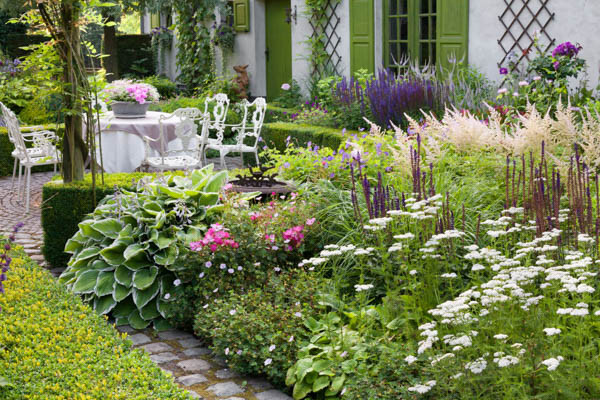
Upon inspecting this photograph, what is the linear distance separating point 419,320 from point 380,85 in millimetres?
5166

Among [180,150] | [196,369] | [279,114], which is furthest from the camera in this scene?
[279,114]

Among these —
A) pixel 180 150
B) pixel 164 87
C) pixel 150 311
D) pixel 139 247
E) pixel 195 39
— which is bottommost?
pixel 150 311

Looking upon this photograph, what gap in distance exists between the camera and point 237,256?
14.6 feet

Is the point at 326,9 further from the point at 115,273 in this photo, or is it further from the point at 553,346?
the point at 553,346

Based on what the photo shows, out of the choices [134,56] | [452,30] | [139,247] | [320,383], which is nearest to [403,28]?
[452,30]

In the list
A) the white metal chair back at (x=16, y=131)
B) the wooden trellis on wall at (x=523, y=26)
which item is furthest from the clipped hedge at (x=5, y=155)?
the wooden trellis on wall at (x=523, y=26)

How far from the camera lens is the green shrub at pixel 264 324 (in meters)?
3.70

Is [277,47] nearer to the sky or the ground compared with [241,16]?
nearer to the ground

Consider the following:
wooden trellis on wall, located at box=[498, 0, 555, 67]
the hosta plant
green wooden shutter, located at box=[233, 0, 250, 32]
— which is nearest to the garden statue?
green wooden shutter, located at box=[233, 0, 250, 32]

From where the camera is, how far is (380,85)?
27.4ft

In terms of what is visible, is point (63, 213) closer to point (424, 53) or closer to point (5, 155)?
point (5, 155)

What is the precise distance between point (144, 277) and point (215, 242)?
2.04 feet

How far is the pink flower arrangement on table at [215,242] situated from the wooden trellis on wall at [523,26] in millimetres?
5024

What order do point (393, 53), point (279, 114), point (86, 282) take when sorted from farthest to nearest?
point (279, 114) < point (393, 53) < point (86, 282)
